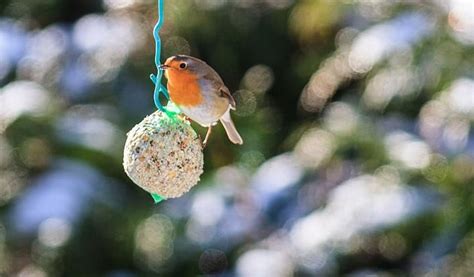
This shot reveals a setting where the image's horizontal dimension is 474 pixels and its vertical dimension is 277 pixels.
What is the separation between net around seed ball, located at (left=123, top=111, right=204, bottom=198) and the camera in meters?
2.24

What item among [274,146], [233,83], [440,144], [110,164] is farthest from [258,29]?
[440,144]

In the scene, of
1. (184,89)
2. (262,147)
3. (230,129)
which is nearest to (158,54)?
(184,89)

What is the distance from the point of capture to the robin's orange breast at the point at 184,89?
2344 millimetres

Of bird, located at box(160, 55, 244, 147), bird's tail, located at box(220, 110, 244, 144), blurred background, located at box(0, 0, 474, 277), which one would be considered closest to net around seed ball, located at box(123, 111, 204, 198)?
bird, located at box(160, 55, 244, 147)

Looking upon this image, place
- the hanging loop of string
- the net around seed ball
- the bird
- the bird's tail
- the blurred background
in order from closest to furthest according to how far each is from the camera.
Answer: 1. the hanging loop of string
2. the net around seed ball
3. the bird
4. the bird's tail
5. the blurred background

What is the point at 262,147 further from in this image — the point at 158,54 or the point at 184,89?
the point at 158,54

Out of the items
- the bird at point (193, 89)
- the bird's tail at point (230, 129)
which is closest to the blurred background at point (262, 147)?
the bird's tail at point (230, 129)

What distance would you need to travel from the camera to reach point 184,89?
2.35 metres

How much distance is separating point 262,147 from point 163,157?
7.81 feet

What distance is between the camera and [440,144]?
3.93 metres

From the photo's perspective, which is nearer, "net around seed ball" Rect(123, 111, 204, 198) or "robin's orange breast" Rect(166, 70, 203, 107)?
"net around seed ball" Rect(123, 111, 204, 198)

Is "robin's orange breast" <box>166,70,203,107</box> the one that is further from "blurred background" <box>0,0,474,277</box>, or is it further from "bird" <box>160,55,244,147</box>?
"blurred background" <box>0,0,474,277</box>

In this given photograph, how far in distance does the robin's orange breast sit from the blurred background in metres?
1.63

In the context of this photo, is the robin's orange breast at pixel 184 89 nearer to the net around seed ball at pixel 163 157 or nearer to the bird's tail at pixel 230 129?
the net around seed ball at pixel 163 157
